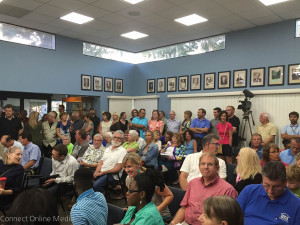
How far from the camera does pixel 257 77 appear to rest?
6.58 meters

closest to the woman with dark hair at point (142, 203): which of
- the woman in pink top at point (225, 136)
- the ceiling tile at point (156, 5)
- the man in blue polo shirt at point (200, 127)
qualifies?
the woman in pink top at point (225, 136)

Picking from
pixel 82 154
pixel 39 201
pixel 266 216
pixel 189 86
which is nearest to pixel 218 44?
pixel 189 86

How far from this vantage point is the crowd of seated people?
69.1 inches

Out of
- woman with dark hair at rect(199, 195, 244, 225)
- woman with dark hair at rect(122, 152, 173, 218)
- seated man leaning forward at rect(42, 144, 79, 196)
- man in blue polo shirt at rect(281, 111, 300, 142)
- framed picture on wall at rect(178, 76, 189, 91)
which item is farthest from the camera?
framed picture on wall at rect(178, 76, 189, 91)

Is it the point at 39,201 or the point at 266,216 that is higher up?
the point at 39,201

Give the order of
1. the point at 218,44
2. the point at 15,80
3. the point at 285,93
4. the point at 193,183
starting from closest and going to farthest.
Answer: the point at 193,183, the point at 285,93, the point at 15,80, the point at 218,44

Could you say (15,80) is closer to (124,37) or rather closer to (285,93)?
(124,37)

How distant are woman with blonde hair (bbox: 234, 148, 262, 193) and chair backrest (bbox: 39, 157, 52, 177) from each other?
2.90 m

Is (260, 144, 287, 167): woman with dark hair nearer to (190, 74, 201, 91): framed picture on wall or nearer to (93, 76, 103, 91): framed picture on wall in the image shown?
(190, 74, 201, 91): framed picture on wall

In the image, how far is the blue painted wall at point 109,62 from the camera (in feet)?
20.6

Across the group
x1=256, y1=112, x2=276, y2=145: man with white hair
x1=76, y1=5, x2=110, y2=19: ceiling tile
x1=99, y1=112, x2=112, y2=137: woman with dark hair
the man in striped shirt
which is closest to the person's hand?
the man in striped shirt

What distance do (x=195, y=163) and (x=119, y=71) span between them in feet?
22.1

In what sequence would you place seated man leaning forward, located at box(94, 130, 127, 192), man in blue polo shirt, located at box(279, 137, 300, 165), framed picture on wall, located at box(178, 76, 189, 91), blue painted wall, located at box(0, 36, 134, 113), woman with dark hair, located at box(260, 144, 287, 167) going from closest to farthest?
woman with dark hair, located at box(260, 144, 287, 167) → man in blue polo shirt, located at box(279, 137, 300, 165) → seated man leaning forward, located at box(94, 130, 127, 192) → blue painted wall, located at box(0, 36, 134, 113) → framed picture on wall, located at box(178, 76, 189, 91)

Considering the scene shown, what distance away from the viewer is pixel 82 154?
4.73m
